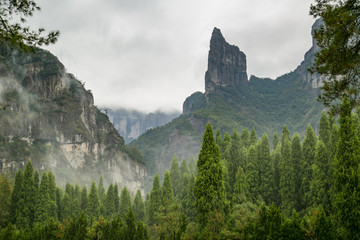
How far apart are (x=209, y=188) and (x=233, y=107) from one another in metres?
134

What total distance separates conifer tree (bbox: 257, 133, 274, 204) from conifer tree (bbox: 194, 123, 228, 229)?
11158 mm

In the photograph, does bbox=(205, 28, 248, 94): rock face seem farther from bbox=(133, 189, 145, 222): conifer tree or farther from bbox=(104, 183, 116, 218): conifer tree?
bbox=(104, 183, 116, 218): conifer tree

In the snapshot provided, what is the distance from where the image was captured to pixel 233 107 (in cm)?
14688

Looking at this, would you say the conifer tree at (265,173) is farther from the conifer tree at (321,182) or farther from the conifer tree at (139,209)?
the conifer tree at (139,209)

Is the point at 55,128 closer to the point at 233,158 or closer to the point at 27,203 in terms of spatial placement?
the point at 27,203

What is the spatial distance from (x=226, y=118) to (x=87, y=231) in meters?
116

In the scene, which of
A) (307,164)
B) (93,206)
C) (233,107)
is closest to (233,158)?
(307,164)

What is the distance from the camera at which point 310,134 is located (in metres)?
23.7

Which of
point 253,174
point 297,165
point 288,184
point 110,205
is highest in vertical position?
point 297,165

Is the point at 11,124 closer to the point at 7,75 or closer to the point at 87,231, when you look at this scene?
the point at 7,75

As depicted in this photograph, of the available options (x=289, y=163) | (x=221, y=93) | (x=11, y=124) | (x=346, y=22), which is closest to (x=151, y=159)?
(x=221, y=93)

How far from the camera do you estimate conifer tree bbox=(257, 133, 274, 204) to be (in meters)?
26.1

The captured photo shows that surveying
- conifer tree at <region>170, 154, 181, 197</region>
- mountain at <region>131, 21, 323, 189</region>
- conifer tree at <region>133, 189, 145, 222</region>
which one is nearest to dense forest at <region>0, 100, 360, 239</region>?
conifer tree at <region>133, 189, 145, 222</region>

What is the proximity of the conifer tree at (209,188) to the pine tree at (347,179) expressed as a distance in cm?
698
